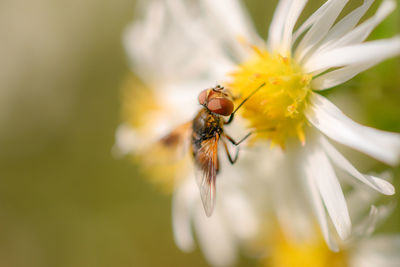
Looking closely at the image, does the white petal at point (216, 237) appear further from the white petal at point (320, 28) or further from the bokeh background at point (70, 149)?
the white petal at point (320, 28)

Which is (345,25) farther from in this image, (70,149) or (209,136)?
(70,149)

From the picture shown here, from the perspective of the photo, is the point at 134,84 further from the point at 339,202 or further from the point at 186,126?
the point at 339,202

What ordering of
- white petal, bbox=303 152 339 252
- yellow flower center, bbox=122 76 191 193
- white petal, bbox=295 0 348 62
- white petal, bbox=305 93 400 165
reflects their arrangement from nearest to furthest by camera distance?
white petal, bbox=305 93 400 165, white petal, bbox=295 0 348 62, white petal, bbox=303 152 339 252, yellow flower center, bbox=122 76 191 193

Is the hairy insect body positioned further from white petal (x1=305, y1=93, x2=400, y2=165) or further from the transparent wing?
white petal (x1=305, y1=93, x2=400, y2=165)

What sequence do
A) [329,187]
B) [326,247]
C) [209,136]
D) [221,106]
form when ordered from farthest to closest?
1. [326,247]
2. [209,136]
3. [221,106]
4. [329,187]

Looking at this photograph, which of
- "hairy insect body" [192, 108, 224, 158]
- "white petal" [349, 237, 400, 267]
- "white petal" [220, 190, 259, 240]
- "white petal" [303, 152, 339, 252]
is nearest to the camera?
"white petal" [303, 152, 339, 252]

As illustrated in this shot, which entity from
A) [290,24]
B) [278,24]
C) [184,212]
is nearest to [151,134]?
[184,212]

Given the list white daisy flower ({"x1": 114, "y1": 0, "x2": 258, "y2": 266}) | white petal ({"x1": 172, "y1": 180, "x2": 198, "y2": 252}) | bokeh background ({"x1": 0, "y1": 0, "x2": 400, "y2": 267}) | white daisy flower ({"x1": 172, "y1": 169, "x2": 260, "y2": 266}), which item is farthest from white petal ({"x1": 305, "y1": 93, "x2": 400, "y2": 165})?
bokeh background ({"x1": 0, "y1": 0, "x2": 400, "y2": 267})

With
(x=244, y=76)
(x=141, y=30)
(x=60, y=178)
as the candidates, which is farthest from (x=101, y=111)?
(x=244, y=76)
